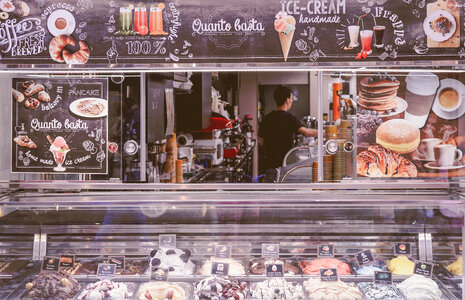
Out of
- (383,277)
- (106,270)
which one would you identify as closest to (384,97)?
(383,277)

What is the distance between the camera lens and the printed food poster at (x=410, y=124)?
437cm

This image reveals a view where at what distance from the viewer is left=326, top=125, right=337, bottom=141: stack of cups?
4.56 meters

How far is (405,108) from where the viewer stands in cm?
448

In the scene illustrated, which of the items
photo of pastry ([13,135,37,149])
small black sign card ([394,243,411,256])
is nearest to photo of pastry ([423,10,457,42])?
small black sign card ([394,243,411,256])

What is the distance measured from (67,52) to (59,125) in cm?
86

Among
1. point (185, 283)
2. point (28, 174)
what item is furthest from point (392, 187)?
point (28, 174)

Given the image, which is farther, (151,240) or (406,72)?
(406,72)

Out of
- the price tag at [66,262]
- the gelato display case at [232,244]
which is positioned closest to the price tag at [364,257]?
the gelato display case at [232,244]

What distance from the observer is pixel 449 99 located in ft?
14.4

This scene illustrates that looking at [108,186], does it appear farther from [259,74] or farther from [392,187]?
[259,74]

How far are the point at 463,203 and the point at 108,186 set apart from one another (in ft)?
8.62

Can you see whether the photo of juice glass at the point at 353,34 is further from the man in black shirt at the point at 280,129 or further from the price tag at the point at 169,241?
the man in black shirt at the point at 280,129

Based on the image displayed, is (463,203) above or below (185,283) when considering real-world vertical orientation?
above

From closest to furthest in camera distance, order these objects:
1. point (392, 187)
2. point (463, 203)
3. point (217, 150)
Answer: point (463, 203)
point (392, 187)
point (217, 150)
